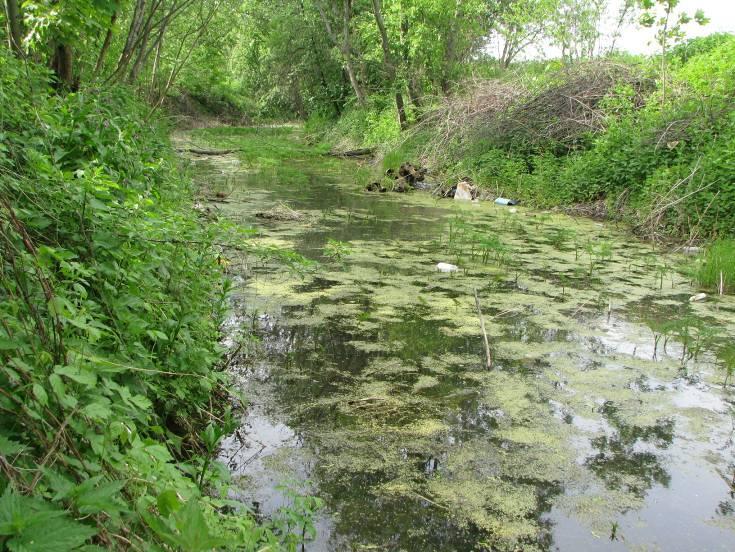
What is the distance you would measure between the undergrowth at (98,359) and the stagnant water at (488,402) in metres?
0.36

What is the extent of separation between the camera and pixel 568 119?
32.2 feet

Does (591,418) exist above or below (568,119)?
below

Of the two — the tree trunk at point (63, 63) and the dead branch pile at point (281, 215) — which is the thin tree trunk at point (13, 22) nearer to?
the tree trunk at point (63, 63)

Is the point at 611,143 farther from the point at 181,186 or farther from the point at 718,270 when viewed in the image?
the point at 181,186

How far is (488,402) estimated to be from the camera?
10.5 ft

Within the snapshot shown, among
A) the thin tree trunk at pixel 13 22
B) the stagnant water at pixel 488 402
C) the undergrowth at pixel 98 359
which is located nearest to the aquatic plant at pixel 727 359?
the stagnant water at pixel 488 402

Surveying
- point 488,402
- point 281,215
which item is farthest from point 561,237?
point 488,402

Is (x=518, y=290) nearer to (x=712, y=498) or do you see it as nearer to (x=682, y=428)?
(x=682, y=428)

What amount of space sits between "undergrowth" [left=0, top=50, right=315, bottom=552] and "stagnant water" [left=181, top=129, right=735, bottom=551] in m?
0.36

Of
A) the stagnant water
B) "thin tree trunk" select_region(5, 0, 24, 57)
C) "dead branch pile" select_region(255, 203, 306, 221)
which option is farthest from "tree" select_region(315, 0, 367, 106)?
"thin tree trunk" select_region(5, 0, 24, 57)

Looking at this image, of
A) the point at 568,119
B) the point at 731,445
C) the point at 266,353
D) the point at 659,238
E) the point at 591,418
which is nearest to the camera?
the point at 731,445

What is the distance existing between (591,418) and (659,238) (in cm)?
470

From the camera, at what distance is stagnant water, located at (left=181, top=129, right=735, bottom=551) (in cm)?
233

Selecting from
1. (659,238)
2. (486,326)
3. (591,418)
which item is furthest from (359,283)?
(659,238)
